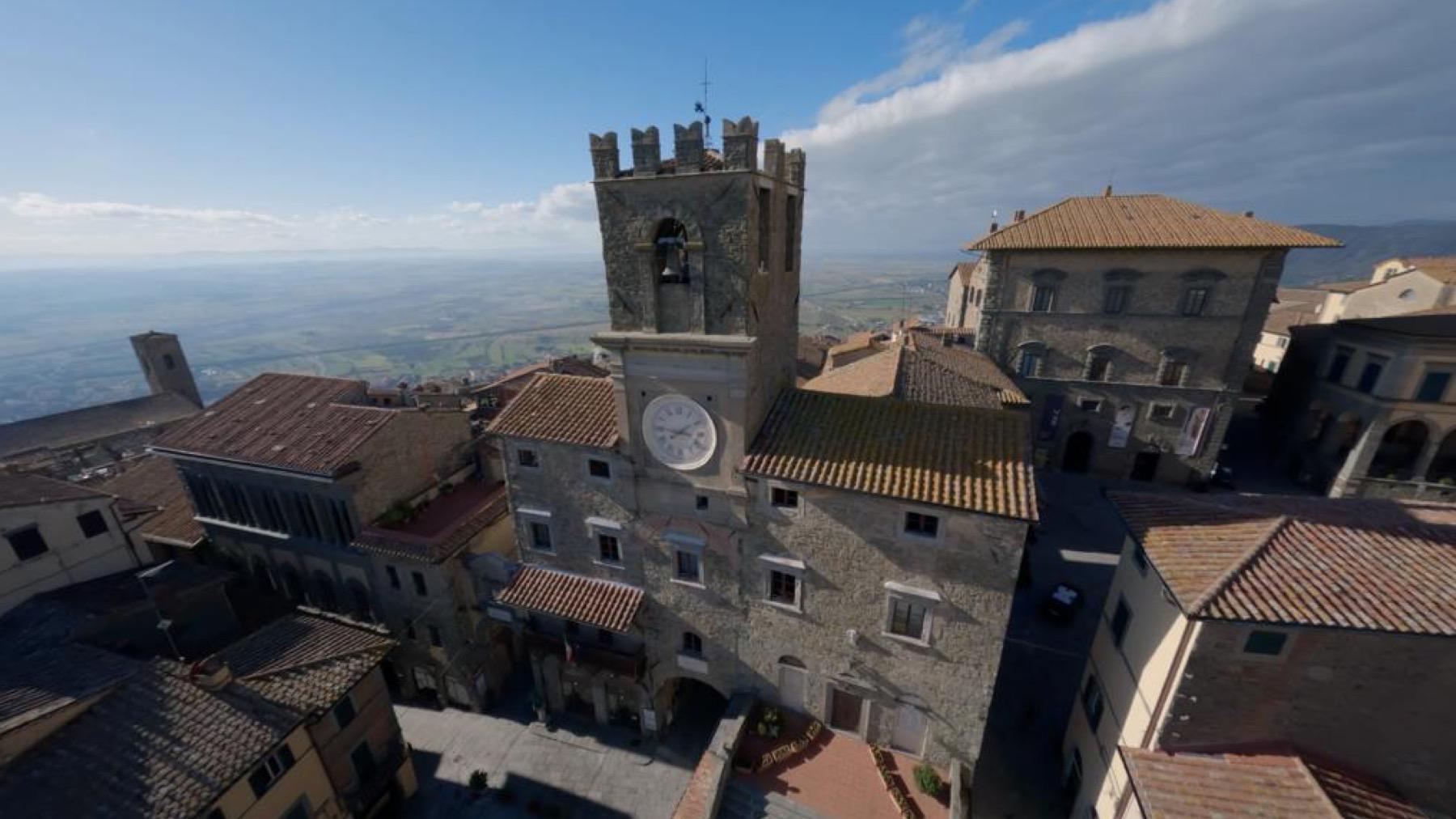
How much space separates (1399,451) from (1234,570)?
133 ft

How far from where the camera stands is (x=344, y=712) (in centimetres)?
2012

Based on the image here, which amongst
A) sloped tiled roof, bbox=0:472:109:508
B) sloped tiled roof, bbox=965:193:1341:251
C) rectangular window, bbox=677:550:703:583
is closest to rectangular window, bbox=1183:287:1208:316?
sloped tiled roof, bbox=965:193:1341:251

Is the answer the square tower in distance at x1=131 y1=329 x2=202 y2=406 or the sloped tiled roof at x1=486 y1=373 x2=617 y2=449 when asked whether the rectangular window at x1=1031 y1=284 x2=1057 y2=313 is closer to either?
the sloped tiled roof at x1=486 y1=373 x2=617 y2=449

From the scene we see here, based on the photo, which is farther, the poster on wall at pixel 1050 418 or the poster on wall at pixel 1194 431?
the poster on wall at pixel 1050 418

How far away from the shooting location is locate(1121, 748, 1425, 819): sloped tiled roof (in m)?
13.2

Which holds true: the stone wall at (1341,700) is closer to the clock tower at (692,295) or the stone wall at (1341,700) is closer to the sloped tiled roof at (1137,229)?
the clock tower at (692,295)

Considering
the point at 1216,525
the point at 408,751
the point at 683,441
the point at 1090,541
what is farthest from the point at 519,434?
the point at 1090,541

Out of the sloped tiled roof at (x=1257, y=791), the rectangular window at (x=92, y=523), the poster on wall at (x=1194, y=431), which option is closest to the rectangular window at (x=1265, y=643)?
the sloped tiled roof at (x=1257, y=791)

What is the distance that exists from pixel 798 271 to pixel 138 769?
90.5ft

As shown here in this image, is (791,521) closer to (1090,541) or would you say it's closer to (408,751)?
(408,751)

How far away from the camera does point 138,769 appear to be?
15.1m

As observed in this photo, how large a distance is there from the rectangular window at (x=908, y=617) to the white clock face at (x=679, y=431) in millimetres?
8128

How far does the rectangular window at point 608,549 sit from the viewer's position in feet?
69.8

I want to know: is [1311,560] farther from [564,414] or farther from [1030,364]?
[1030,364]
